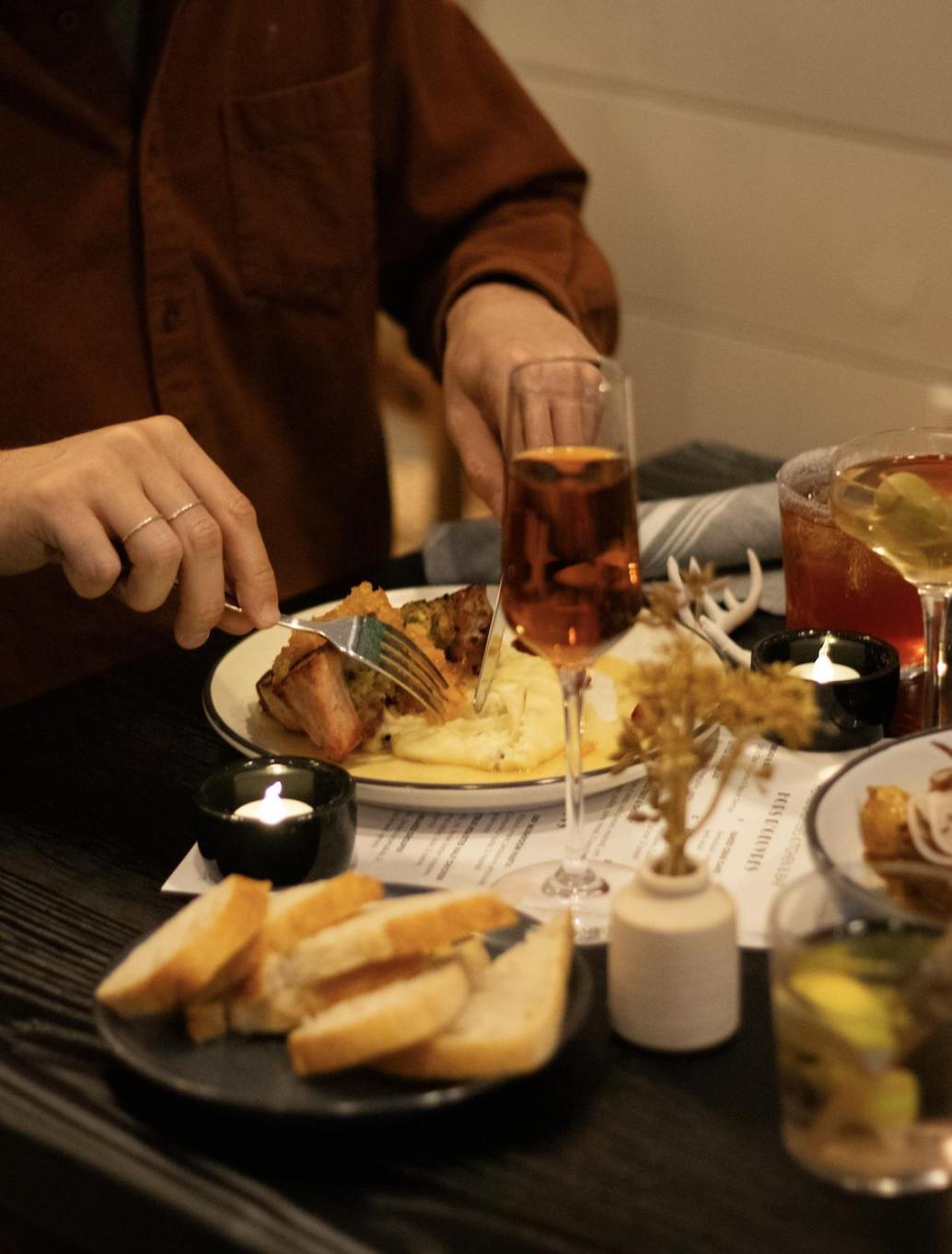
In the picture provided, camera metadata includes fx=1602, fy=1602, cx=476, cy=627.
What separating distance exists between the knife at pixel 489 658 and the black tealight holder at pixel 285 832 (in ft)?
0.75

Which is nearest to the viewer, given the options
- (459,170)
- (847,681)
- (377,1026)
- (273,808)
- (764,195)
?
(377,1026)

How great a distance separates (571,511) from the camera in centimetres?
98

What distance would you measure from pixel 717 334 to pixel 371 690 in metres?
1.58

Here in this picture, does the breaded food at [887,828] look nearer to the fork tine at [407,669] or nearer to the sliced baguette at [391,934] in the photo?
the sliced baguette at [391,934]

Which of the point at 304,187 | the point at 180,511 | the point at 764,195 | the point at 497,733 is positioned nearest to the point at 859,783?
the point at 497,733

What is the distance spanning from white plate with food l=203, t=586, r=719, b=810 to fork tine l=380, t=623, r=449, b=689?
5 cm

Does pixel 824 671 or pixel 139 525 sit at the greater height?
pixel 139 525

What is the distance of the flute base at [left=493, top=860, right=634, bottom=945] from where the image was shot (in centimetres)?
104

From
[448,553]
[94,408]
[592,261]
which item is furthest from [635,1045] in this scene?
[592,261]

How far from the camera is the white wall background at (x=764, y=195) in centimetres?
232

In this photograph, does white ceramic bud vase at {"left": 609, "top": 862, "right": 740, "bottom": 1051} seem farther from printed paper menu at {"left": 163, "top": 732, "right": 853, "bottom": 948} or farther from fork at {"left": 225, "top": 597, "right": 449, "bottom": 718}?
fork at {"left": 225, "top": 597, "right": 449, "bottom": 718}

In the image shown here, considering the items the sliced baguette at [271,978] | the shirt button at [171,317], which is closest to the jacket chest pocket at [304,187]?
the shirt button at [171,317]

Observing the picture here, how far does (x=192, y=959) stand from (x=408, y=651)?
0.49 metres

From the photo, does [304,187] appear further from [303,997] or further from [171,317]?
[303,997]
